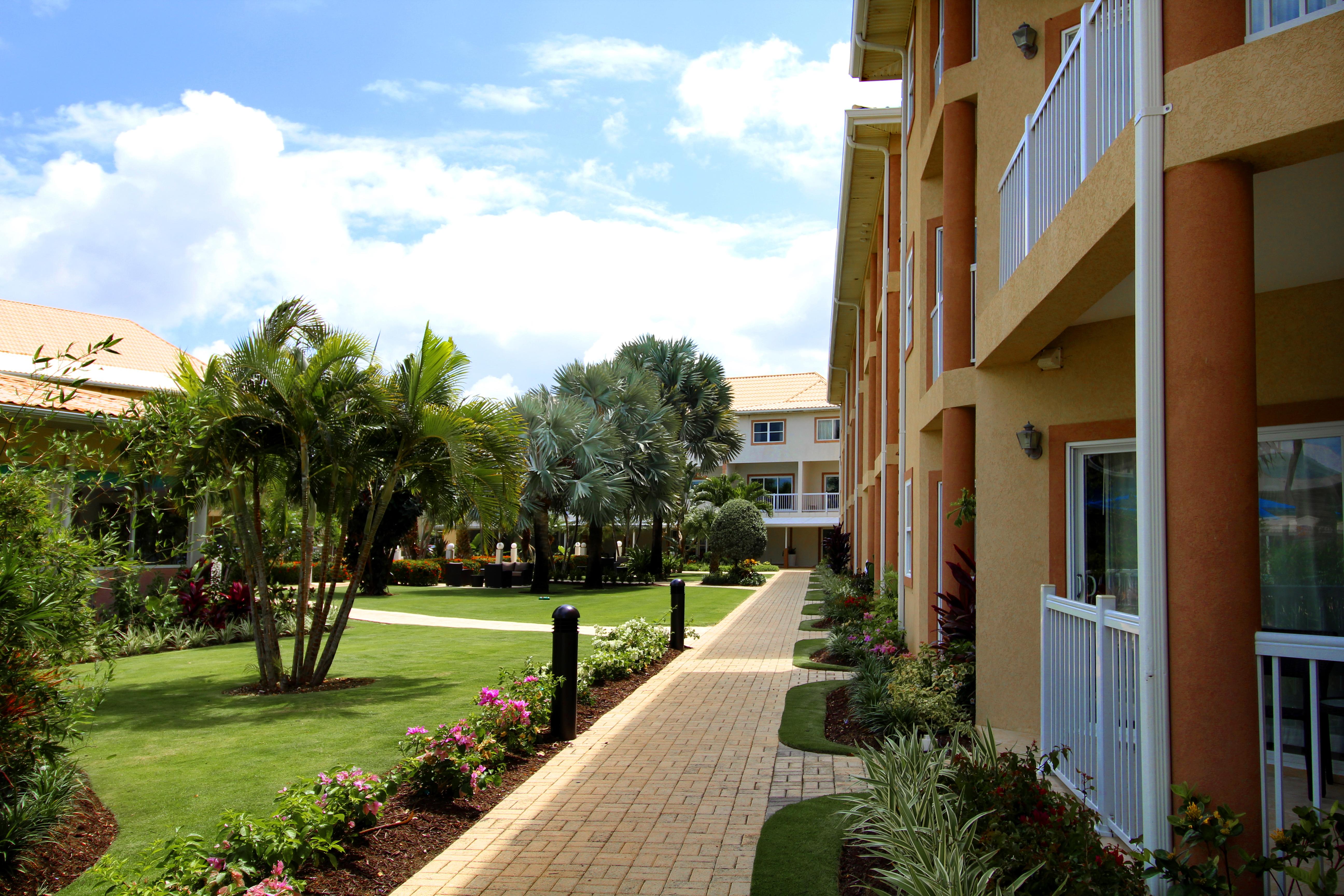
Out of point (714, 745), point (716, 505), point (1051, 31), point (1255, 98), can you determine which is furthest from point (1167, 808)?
point (716, 505)

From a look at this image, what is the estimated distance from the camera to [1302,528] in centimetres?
602

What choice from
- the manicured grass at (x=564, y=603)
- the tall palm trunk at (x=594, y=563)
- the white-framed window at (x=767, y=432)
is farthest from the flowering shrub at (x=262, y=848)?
the white-framed window at (x=767, y=432)

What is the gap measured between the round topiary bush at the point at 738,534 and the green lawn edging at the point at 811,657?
1828 centimetres

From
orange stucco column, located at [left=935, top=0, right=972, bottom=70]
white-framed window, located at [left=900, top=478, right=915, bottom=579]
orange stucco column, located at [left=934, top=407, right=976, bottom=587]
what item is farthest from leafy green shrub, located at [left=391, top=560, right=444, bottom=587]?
orange stucco column, located at [left=935, top=0, right=972, bottom=70]

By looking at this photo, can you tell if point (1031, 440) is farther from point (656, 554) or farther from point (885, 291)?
point (656, 554)

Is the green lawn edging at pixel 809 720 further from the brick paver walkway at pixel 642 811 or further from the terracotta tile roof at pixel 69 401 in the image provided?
the terracotta tile roof at pixel 69 401

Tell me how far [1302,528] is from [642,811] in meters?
4.64

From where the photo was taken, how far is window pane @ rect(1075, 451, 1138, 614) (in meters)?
6.93

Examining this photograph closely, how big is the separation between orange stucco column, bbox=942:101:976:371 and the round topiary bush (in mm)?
24931

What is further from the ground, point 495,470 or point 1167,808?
point 495,470

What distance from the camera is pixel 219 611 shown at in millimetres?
15023

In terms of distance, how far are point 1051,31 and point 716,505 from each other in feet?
114

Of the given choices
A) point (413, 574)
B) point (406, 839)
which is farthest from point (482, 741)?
point (413, 574)

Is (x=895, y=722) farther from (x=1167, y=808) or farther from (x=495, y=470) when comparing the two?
(x=495, y=470)
